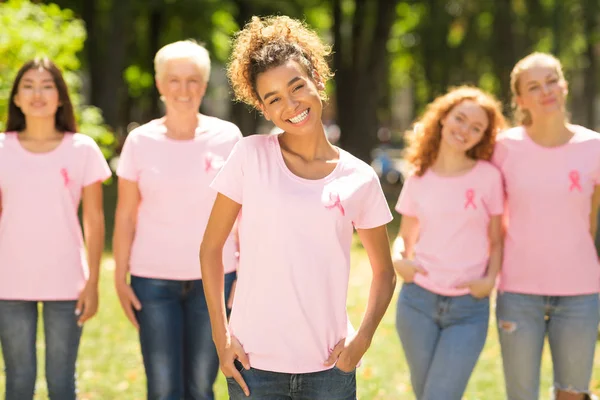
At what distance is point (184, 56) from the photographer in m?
4.48

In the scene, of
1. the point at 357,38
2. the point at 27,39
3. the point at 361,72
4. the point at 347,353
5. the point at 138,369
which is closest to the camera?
the point at 347,353

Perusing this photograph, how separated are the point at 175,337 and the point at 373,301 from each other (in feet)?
5.35

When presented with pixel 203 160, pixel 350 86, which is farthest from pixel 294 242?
pixel 350 86

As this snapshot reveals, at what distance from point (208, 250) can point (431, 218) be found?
1.84 m

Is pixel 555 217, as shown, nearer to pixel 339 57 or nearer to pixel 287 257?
pixel 287 257

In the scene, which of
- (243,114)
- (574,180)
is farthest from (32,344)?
(243,114)

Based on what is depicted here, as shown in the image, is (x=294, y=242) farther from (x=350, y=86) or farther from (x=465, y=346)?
(x=350, y=86)

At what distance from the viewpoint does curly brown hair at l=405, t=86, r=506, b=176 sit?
477 cm

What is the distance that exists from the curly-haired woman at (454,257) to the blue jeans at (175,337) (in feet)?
3.27

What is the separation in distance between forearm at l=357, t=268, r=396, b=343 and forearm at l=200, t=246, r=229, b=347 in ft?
1.58

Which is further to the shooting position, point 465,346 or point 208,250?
point 465,346

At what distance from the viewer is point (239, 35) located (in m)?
3.27

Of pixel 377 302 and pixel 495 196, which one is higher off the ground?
pixel 495 196

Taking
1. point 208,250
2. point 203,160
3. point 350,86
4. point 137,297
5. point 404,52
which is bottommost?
point 137,297
